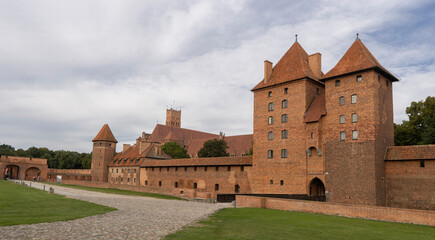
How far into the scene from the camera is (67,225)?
11.8 m

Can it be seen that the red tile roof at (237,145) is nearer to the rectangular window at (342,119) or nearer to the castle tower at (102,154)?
the castle tower at (102,154)

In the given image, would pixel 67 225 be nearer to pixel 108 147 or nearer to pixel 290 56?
pixel 290 56

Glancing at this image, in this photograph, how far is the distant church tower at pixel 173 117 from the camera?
116625mm

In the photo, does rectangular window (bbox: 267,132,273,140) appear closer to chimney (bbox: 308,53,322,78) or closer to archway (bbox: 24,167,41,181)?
chimney (bbox: 308,53,322,78)

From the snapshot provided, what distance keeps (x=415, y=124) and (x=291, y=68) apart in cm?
1725

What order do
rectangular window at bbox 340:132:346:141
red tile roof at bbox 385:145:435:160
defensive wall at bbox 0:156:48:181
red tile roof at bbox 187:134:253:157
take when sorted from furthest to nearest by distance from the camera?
red tile roof at bbox 187:134:253:157 < defensive wall at bbox 0:156:48:181 < rectangular window at bbox 340:132:346:141 < red tile roof at bbox 385:145:435:160

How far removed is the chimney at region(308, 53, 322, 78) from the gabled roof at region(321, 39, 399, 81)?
3707 millimetres

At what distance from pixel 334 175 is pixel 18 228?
2491 centimetres

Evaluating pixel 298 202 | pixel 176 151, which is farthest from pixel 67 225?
pixel 176 151

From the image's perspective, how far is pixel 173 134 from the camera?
87.2 metres

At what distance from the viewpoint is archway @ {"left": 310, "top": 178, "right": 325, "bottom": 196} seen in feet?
106

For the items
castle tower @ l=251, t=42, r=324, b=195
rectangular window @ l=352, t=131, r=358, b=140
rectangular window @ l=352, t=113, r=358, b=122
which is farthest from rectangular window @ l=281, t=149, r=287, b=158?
rectangular window @ l=352, t=113, r=358, b=122

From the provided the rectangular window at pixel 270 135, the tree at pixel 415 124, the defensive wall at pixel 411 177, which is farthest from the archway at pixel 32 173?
the defensive wall at pixel 411 177

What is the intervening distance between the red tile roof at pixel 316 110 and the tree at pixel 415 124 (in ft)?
43.9
